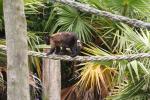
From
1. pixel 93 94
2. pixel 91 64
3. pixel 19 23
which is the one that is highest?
pixel 19 23

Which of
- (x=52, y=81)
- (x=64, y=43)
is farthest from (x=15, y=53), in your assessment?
(x=52, y=81)

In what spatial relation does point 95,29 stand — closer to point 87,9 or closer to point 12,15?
point 87,9

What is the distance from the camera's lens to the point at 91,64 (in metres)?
5.60

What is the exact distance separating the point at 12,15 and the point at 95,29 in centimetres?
422

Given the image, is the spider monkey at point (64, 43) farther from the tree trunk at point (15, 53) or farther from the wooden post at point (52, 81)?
the tree trunk at point (15, 53)

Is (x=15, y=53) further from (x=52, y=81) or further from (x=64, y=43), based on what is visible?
(x=52, y=81)

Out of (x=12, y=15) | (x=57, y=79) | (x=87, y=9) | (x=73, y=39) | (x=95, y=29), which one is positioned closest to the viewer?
(x=12, y=15)

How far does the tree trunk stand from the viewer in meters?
1.97

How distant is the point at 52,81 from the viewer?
4828 mm

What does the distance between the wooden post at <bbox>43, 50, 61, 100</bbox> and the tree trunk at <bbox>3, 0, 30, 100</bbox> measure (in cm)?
271

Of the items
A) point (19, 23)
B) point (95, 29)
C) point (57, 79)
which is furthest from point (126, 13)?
point (19, 23)

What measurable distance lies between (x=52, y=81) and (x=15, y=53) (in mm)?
2868

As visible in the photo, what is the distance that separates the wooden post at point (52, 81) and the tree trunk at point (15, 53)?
2.71 m

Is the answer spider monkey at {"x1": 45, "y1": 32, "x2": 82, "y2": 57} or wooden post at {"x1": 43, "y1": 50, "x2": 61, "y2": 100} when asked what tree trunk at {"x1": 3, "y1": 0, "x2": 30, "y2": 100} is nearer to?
spider monkey at {"x1": 45, "y1": 32, "x2": 82, "y2": 57}
